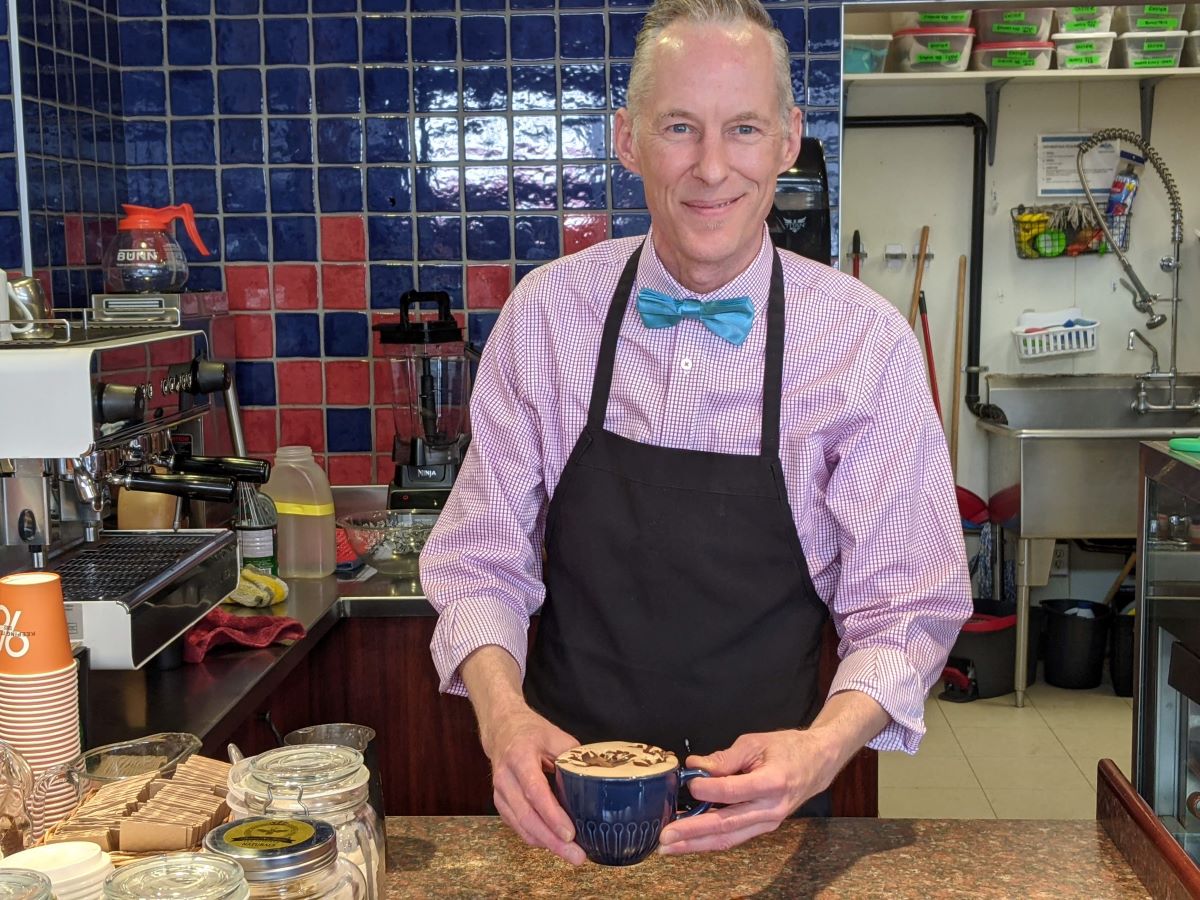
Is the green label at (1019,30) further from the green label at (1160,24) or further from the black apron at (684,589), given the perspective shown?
the black apron at (684,589)

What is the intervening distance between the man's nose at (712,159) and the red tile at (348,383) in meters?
2.01

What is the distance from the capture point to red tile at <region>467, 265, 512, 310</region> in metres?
3.49

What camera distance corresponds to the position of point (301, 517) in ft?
9.46

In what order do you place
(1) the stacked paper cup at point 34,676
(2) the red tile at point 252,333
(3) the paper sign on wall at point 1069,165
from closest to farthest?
1. (1) the stacked paper cup at point 34,676
2. (2) the red tile at point 252,333
3. (3) the paper sign on wall at point 1069,165

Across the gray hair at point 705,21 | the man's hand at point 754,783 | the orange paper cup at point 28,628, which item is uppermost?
the gray hair at point 705,21

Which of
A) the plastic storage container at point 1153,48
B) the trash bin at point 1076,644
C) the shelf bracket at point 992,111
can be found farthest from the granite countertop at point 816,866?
the shelf bracket at point 992,111

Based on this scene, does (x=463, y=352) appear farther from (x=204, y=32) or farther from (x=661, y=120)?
(x=661, y=120)

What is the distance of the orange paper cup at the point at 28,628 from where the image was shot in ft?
4.73

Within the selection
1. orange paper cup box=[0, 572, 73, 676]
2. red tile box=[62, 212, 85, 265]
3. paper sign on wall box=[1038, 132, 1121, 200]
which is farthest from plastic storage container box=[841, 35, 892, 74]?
orange paper cup box=[0, 572, 73, 676]

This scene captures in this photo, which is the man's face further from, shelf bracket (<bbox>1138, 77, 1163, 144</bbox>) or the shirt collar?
shelf bracket (<bbox>1138, 77, 1163, 144</bbox>)

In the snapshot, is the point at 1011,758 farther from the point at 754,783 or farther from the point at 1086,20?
the point at 754,783

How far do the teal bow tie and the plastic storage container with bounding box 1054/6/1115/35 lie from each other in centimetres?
362

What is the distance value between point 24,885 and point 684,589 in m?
1.00

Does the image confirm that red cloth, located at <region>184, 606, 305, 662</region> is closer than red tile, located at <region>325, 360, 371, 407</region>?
Yes
